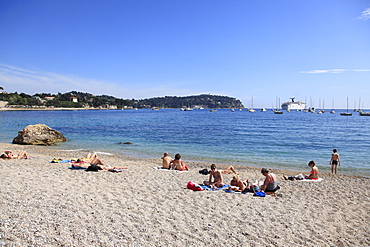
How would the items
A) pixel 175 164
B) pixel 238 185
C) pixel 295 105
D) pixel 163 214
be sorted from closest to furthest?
pixel 163 214, pixel 238 185, pixel 175 164, pixel 295 105

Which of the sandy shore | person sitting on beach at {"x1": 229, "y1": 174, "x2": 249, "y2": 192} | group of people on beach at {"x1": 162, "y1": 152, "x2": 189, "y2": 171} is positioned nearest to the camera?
the sandy shore

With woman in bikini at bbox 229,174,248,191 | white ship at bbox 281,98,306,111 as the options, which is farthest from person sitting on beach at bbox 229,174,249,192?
white ship at bbox 281,98,306,111

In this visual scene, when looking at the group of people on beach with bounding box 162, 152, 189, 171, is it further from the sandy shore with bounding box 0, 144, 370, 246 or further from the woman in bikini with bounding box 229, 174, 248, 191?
the woman in bikini with bounding box 229, 174, 248, 191

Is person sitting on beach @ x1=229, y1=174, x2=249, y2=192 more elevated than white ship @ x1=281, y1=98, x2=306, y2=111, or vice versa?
white ship @ x1=281, y1=98, x2=306, y2=111

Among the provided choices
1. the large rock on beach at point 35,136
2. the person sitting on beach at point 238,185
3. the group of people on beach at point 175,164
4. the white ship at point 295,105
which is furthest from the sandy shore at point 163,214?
the white ship at point 295,105

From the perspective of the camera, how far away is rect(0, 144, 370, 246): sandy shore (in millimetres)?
5195

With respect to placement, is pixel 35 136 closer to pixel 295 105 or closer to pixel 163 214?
pixel 163 214

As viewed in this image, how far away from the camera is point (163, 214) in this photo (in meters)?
6.64

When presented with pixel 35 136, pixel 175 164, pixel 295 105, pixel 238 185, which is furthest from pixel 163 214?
pixel 295 105

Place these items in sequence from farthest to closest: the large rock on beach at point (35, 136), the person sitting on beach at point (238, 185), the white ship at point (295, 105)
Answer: the white ship at point (295, 105) → the large rock on beach at point (35, 136) → the person sitting on beach at point (238, 185)

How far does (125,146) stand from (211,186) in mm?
15936

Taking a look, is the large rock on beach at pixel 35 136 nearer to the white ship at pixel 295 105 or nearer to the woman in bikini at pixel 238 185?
the woman in bikini at pixel 238 185

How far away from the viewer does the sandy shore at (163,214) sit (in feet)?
17.0

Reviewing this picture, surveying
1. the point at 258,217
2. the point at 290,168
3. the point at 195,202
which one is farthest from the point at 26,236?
the point at 290,168
